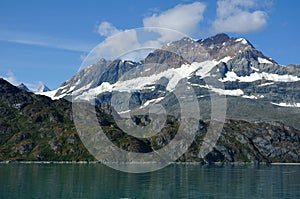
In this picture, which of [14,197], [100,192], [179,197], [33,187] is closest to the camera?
[14,197]

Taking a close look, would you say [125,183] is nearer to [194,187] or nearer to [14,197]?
[194,187]

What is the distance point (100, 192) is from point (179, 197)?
82.6ft

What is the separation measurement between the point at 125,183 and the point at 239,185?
43.1 metres

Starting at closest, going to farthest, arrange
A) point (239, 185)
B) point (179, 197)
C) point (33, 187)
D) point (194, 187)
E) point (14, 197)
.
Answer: point (14, 197), point (179, 197), point (33, 187), point (194, 187), point (239, 185)

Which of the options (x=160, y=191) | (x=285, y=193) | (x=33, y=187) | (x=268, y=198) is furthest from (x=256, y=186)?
(x=33, y=187)

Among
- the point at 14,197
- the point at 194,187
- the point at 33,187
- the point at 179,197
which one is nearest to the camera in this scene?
the point at 14,197

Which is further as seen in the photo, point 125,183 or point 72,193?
point 125,183

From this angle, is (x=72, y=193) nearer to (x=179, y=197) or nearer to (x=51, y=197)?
(x=51, y=197)

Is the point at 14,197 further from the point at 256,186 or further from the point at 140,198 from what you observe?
the point at 256,186

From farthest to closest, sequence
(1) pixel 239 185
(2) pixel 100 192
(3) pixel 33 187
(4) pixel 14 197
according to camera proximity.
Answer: (1) pixel 239 185, (3) pixel 33 187, (2) pixel 100 192, (4) pixel 14 197

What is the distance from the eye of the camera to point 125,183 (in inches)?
5842

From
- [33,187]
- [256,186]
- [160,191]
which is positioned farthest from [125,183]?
[256,186]

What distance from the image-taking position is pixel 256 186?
14625 cm

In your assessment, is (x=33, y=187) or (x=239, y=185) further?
(x=239, y=185)
